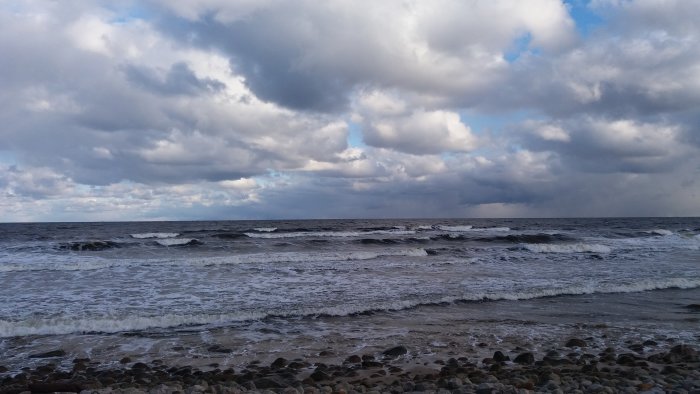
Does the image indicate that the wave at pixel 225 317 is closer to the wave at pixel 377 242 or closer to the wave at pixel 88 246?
the wave at pixel 377 242

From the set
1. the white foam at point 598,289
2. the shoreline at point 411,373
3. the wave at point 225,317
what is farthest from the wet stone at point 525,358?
the white foam at point 598,289

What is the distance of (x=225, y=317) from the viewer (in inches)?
462

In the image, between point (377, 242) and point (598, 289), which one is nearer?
point (598, 289)

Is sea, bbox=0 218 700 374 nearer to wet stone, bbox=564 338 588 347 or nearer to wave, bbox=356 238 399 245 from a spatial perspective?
wet stone, bbox=564 338 588 347

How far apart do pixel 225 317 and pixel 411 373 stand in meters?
5.90

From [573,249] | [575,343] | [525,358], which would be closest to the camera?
[525,358]

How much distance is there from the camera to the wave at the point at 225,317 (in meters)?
10.6

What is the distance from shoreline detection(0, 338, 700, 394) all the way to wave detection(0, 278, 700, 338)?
1842mm

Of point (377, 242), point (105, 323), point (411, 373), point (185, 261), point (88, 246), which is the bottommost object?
point (411, 373)

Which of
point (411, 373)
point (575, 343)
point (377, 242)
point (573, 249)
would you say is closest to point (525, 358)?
point (575, 343)

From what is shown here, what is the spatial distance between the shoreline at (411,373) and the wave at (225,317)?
184 cm

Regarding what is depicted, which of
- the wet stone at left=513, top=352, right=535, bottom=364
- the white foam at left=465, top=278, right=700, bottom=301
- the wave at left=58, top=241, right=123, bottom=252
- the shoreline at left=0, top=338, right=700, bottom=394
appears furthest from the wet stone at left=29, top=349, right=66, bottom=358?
the wave at left=58, top=241, right=123, bottom=252

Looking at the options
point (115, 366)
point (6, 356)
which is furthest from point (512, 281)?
point (6, 356)

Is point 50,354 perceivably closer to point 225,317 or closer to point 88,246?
point 225,317
